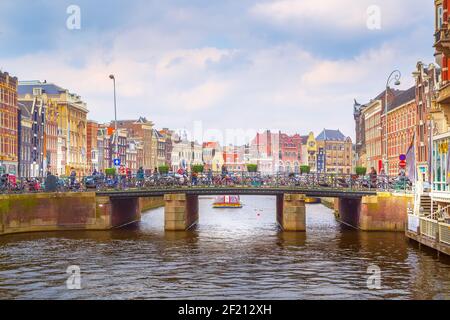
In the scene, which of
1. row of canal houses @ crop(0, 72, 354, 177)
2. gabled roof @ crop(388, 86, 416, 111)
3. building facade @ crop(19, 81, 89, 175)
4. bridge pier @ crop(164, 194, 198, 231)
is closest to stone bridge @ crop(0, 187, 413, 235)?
bridge pier @ crop(164, 194, 198, 231)

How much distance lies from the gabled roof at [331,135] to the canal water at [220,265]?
142 metres

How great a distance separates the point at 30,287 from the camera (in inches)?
1123

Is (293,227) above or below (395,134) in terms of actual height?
below

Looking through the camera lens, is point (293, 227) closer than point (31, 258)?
No

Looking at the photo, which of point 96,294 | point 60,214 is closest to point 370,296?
point 96,294

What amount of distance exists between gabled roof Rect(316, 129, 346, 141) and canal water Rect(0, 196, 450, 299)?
464 feet

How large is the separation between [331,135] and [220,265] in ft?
533

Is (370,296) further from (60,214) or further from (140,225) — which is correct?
(140,225)

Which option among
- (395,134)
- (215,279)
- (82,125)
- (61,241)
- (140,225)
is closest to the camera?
(215,279)

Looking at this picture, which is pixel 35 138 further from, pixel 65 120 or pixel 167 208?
pixel 167 208

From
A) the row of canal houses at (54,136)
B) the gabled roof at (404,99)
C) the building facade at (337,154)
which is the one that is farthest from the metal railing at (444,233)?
the building facade at (337,154)

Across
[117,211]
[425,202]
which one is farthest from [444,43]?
A: [117,211]

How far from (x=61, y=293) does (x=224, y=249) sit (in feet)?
52.2

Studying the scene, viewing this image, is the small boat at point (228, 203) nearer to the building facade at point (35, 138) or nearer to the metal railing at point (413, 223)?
the building facade at point (35, 138)
